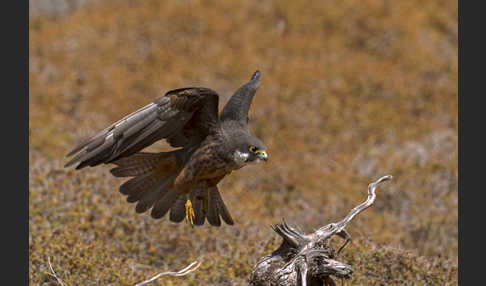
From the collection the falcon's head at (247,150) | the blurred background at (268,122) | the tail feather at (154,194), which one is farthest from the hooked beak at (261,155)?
the blurred background at (268,122)

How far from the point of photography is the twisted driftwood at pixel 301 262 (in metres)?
5.77

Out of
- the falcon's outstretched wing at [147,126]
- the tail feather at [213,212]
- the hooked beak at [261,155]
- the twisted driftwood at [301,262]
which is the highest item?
the falcon's outstretched wing at [147,126]

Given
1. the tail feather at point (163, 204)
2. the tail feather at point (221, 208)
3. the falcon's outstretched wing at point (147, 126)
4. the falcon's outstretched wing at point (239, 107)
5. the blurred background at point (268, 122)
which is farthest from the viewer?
the blurred background at point (268, 122)

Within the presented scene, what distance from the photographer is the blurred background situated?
7.67m

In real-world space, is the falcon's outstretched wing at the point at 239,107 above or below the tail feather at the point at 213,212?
above

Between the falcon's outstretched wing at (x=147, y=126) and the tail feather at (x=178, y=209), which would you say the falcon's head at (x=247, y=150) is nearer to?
the falcon's outstretched wing at (x=147, y=126)

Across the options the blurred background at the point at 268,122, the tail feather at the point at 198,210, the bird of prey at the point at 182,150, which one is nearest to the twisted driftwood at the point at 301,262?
the bird of prey at the point at 182,150

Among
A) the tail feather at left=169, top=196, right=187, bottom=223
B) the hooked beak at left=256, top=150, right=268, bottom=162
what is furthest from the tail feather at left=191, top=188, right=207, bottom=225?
the hooked beak at left=256, top=150, right=268, bottom=162

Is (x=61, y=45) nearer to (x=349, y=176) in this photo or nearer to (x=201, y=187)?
(x=349, y=176)

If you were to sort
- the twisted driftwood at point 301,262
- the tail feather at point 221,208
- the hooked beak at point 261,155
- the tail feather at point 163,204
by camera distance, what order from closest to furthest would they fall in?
1. the twisted driftwood at point 301,262
2. the hooked beak at point 261,155
3. the tail feather at point 163,204
4. the tail feather at point 221,208

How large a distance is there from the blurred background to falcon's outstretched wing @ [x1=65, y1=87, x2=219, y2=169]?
1.75 metres

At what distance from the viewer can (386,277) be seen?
714cm

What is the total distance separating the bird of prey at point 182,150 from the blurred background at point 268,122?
0.93m

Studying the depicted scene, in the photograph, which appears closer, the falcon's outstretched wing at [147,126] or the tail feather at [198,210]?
the falcon's outstretched wing at [147,126]
